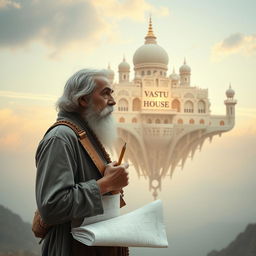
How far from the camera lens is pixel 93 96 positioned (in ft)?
3.84

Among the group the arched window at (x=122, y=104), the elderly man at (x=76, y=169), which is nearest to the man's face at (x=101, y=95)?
the elderly man at (x=76, y=169)

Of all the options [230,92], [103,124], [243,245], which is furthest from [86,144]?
[243,245]

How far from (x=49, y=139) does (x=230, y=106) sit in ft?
22.4

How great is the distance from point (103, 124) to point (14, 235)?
6.21 meters

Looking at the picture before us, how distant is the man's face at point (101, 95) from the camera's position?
1170 millimetres

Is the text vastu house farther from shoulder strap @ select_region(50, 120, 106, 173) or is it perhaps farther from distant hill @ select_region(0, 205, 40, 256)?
shoulder strap @ select_region(50, 120, 106, 173)

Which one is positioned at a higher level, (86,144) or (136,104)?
(136,104)

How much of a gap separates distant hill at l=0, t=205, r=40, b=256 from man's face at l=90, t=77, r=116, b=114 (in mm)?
6038

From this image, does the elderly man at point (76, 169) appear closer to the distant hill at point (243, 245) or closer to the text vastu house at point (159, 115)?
the text vastu house at point (159, 115)

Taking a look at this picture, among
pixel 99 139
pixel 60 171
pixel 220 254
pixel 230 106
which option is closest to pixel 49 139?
pixel 60 171

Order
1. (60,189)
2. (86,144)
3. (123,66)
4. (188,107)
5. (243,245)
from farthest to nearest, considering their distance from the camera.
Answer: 1. (243,245)
2. (188,107)
3. (123,66)
4. (86,144)
5. (60,189)

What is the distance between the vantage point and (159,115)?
740 centimetres

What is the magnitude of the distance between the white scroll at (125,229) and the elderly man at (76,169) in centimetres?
3

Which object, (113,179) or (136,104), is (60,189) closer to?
(113,179)
